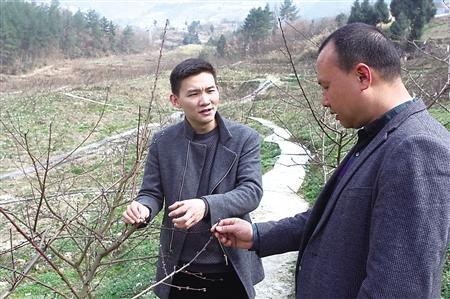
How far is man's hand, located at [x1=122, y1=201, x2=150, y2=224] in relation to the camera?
2010mm

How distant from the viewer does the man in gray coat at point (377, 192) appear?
119 centimetres

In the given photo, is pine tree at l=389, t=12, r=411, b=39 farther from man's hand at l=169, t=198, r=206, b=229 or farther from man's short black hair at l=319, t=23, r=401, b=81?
man's short black hair at l=319, t=23, r=401, b=81


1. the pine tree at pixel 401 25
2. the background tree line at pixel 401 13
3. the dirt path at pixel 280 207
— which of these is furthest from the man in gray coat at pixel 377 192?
the background tree line at pixel 401 13

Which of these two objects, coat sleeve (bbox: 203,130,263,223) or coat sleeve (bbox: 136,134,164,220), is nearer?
coat sleeve (bbox: 203,130,263,223)

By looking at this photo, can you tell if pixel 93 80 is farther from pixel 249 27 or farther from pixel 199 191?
pixel 199 191

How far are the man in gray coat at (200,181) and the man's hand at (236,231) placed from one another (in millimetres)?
198

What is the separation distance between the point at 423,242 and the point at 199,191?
4.01 feet

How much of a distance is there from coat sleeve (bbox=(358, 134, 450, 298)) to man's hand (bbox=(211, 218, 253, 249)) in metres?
0.75

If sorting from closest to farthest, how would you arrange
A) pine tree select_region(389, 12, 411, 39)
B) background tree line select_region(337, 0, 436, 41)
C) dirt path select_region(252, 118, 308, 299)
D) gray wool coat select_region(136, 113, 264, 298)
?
gray wool coat select_region(136, 113, 264, 298), dirt path select_region(252, 118, 308, 299), pine tree select_region(389, 12, 411, 39), background tree line select_region(337, 0, 436, 41)

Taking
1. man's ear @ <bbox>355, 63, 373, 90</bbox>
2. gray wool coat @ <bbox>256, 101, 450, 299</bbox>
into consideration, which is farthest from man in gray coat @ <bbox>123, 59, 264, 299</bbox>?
man's ear @ <bbox>355, 63, 373, 90</bbox>

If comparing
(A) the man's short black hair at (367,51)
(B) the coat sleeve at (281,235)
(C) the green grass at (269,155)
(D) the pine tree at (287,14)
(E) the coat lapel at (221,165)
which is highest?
(D) the pine tree at (287,14)

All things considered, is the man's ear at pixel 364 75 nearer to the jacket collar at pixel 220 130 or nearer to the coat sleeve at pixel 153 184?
the jacket collar at pixel 220 130

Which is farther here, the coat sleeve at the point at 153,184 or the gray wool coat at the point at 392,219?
the coat sleeve at the point at 153,184

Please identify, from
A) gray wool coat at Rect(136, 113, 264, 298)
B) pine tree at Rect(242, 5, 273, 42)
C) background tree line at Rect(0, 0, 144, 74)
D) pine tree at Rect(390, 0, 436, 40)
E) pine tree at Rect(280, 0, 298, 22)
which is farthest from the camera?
pine tree at Rect(242, 5, 273, 42)
